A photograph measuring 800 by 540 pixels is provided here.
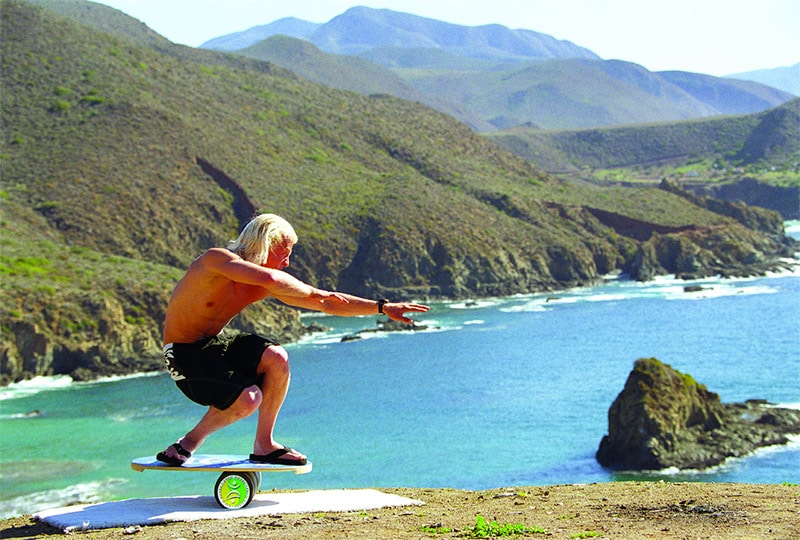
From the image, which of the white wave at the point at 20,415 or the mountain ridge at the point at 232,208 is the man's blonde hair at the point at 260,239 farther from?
the mountain ridge at the point at 232,208

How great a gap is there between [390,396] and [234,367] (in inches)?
1732

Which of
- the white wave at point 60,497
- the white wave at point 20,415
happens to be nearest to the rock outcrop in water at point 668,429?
the white wave at point 60,497

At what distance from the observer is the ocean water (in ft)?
113

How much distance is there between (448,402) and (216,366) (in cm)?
4257

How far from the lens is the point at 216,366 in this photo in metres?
8.65

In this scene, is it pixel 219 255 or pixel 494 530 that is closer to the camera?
pixel 494 530

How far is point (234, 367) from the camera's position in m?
8.72

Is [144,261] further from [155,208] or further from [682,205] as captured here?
[682,205]

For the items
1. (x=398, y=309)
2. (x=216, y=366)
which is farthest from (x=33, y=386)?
(x=398, y=309)

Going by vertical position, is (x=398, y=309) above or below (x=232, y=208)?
below

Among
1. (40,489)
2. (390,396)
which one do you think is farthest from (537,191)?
(40,489)

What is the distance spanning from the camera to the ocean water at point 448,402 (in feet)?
113

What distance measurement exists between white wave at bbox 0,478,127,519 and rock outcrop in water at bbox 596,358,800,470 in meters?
14.7

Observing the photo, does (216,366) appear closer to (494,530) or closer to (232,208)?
(494,530)
